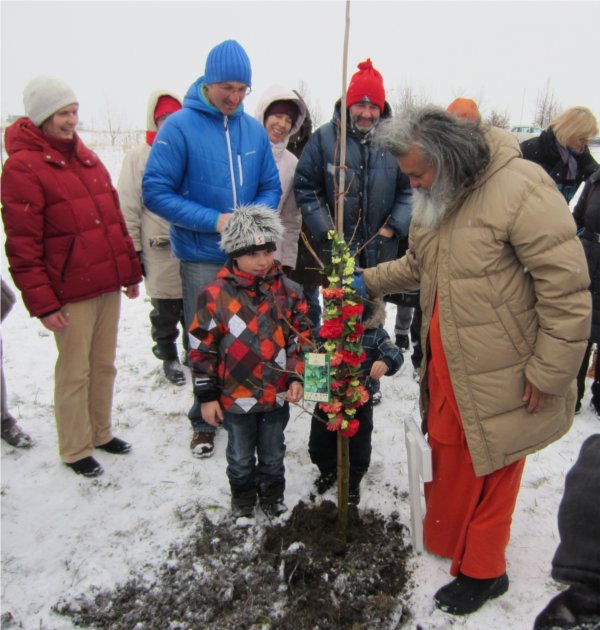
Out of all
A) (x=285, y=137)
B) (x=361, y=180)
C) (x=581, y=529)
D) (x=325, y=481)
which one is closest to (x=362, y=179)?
(x=361, y=180)

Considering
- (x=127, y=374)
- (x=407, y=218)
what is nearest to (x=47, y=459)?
(x=127, y=374)

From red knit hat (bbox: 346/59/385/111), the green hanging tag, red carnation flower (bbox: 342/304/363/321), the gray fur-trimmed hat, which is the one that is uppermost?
red knit hat (bbox: 346/59/385/111)

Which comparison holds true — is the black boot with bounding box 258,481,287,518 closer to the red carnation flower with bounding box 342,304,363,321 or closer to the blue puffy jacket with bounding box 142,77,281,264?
the red carnation flower with bounding box 342,304,363,321

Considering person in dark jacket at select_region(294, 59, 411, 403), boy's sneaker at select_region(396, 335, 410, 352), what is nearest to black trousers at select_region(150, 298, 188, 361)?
person in dark jacket at select_region(294, 59, 411, 403)

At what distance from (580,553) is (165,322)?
12.5 feet

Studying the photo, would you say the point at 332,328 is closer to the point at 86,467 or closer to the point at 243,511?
the point at 243,511

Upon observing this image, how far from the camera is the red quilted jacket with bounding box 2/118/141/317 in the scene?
8.84 ft

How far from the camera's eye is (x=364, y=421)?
2871 mm

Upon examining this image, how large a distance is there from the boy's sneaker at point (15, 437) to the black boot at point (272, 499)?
5.99 feet

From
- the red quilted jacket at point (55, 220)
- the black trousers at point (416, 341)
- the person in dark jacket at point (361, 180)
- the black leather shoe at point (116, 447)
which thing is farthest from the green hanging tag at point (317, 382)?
the black trousers at point (416, 341)

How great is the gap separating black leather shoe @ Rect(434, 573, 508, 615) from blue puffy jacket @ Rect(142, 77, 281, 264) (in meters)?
2.19

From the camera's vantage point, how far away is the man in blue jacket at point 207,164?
2.88 m

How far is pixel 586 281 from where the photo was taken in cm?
188

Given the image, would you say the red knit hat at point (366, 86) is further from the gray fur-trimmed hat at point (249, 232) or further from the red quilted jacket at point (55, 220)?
the red quilted jacket at point (55, 220)
